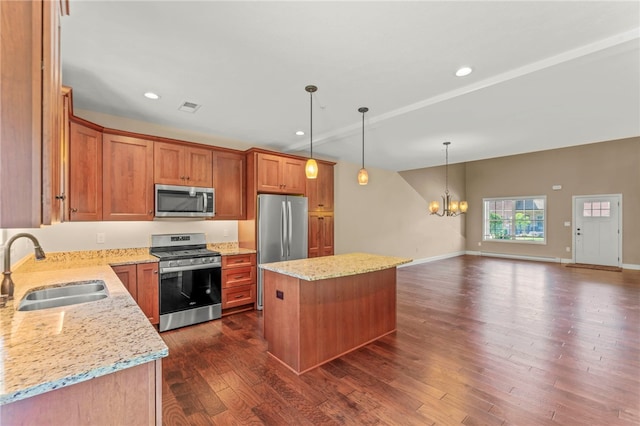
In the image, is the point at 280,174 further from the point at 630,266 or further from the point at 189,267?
the point at 630,266

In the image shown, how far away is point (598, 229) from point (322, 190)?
806 cm

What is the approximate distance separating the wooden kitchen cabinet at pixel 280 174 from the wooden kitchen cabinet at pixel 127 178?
1.43m

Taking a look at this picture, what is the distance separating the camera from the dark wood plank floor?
205 centimetres

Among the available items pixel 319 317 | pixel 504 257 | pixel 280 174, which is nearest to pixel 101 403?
pixel 319 317

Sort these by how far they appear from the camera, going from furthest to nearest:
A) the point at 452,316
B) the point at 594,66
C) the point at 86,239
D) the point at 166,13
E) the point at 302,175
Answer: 1. the point at 302,175
2. the point at 452,316
3. the point at 86,239
4. the point at 594,66
5. the point at 166,13

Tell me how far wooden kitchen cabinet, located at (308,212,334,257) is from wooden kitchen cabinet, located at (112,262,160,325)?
A: 2408 mm

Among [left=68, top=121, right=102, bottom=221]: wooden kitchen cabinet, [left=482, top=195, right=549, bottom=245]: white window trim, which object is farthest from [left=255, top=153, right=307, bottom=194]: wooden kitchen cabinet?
[left=482, top=195, right=549, bottom=245]: white window trim

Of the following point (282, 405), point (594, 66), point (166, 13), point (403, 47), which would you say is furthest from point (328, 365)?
point (594, 66)

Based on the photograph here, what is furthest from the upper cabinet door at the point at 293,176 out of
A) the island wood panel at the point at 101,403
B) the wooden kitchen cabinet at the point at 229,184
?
the island wood panel at the point at 101,403

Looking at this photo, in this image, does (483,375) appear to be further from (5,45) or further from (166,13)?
(166,13)

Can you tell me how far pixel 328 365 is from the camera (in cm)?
272

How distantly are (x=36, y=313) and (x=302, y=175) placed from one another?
3.74 meters

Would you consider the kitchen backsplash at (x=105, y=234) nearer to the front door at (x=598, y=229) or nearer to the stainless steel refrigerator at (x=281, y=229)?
the stainless steel refrigerator at (x=281, y=229)

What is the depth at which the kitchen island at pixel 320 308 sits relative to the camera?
Result: 2633 mm
